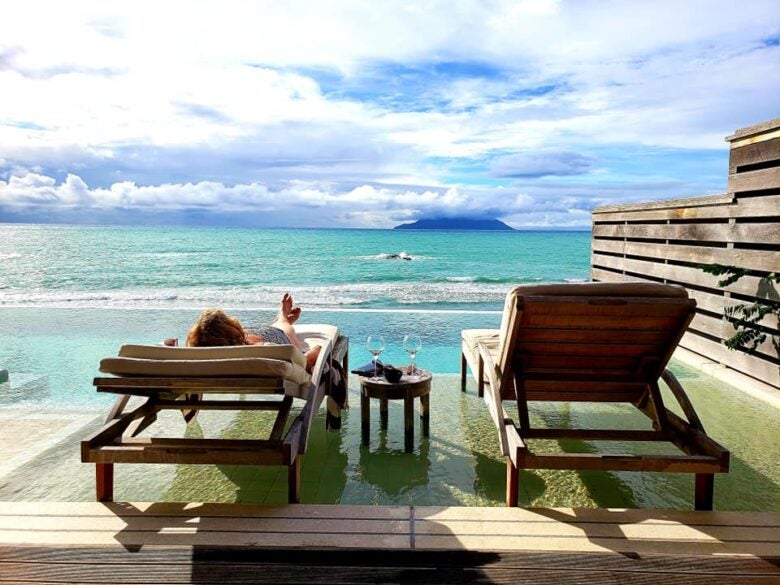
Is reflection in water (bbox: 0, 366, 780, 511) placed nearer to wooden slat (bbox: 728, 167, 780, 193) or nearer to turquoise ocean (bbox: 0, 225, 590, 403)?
turquoise ocean (bbox: 0, 225, 590, 403)

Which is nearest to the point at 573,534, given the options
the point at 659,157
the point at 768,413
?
the point at 768,413

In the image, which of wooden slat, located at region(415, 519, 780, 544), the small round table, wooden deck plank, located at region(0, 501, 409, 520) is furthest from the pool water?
wooden slat, located at region(415, 519, 780, 544)

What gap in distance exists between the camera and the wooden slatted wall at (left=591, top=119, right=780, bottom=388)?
4680 mm

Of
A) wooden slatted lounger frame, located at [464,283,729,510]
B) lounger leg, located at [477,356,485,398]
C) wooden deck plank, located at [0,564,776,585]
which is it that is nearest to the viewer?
wooden deck plank, located at [0,564,776,585]

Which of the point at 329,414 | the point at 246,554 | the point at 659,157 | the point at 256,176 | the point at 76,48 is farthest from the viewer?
the point at 256,176

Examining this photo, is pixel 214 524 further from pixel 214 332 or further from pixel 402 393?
pixel 402 393

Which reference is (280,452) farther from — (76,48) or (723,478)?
(76,48)

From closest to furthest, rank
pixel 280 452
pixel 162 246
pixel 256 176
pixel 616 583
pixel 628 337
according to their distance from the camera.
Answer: pixel 616 583, pixel 280 452, pixel 628 337, pixel 162 246, pixel 256 176

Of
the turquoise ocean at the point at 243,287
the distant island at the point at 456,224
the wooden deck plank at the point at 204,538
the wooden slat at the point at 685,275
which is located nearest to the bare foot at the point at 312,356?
the wooden deck plank at the point at 204,538

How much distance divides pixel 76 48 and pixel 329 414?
22.2ft

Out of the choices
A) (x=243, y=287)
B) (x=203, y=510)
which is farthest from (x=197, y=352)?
(x=243, y=287)

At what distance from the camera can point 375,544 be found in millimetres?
2188

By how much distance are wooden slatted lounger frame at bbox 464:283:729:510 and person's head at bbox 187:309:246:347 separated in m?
1.33

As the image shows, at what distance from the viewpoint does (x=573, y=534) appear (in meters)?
2.29
